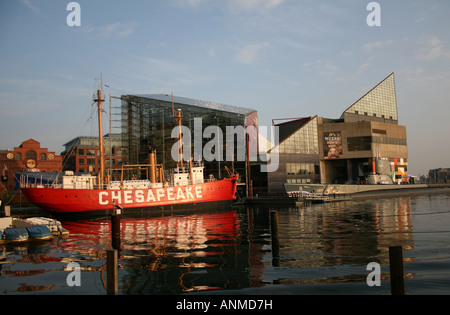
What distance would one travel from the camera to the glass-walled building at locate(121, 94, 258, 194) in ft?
190

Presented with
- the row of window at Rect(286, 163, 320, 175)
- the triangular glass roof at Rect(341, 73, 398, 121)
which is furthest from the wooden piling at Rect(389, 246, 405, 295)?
the triangular glass roof at Rect(341, 73, 398, 121)

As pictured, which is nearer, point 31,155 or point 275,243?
point 275,243

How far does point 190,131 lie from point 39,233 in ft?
126

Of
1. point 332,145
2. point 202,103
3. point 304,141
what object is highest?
point 202,103

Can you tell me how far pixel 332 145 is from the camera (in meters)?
70.8

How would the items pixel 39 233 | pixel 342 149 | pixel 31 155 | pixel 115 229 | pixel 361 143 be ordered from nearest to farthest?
pixel 115 229, pixel 39 233, pixel 31 155, pixel 342 149, pixel 361 143

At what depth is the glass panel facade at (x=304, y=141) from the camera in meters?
64.9

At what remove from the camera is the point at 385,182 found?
65375 mm

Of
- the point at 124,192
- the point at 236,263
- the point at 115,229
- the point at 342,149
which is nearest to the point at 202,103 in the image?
the point at 124,192

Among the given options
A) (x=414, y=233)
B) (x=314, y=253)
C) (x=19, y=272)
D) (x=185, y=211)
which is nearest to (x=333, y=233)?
(x=414, y=233)

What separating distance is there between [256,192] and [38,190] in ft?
122

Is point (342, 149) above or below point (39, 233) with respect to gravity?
above

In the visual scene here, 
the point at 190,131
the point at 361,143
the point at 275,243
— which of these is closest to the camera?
the point at 275,243

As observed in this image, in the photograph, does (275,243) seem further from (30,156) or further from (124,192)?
(30,156)
